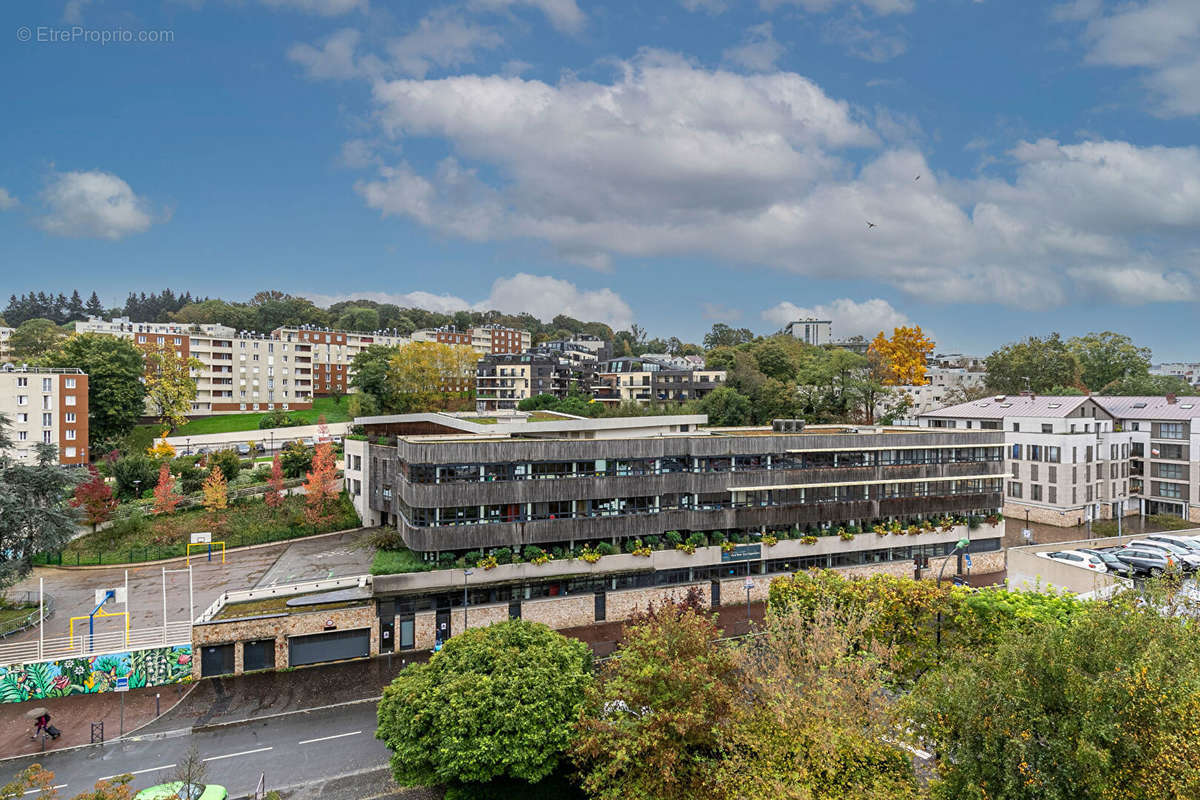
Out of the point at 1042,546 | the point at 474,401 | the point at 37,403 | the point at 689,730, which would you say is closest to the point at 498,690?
the point at 689,730

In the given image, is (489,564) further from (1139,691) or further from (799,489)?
(1139,691)

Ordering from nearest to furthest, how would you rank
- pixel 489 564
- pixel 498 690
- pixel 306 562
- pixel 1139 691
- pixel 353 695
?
pixel 1139 691 < pixel 498 690 < pixel 353 695 < pixel 489 564 < pixel 306 562

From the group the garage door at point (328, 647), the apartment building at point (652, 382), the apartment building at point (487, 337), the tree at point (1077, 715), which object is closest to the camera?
the tree at point (1077, 715)

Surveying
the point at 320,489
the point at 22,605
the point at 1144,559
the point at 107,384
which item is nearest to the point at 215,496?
the point at 320,489

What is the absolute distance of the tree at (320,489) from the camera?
52531 millimetres

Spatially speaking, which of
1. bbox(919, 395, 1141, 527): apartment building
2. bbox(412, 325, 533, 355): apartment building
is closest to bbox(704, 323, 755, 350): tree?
bbox(412, 325, 533, 355): apartment building

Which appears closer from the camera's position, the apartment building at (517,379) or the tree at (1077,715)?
the tree at (1077,715)

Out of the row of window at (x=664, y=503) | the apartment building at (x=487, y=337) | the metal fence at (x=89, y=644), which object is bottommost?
the metal fence at (x=89, y=644)

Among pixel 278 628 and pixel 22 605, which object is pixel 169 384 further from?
pixel 278 628

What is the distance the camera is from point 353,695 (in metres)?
31.9

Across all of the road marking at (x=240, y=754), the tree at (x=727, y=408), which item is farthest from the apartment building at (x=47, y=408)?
the tree at (x=727, y=408)

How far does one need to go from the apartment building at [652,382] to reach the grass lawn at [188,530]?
54.1 metres

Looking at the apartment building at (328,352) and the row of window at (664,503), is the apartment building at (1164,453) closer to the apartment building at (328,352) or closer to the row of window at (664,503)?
the row of window at (664,503)

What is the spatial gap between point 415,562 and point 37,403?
53.9m
